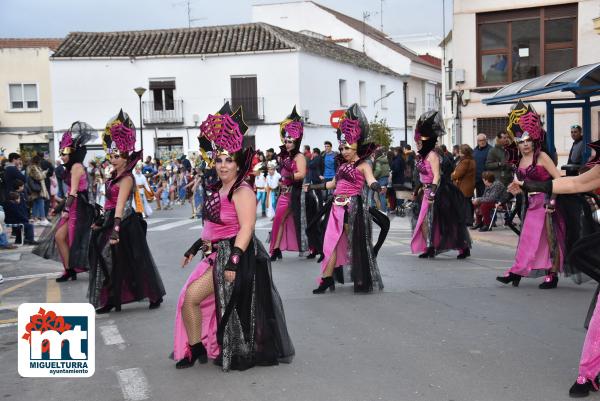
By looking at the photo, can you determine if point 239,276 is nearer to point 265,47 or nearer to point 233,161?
point 233,161

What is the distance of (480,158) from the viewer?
57.6 ft

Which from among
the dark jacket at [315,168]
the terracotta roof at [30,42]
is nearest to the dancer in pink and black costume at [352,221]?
the dark jacket at [315,168]

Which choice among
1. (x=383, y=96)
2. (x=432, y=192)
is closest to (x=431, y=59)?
(x=383, y=96)

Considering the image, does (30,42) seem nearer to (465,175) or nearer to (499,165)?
(465,175)

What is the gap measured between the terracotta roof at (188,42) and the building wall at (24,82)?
2.56 m

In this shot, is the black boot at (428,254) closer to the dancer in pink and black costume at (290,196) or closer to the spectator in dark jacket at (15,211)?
the dancer in pink and black costume at (290,196)

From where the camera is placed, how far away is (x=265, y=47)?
133 feet

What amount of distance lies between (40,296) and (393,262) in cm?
527

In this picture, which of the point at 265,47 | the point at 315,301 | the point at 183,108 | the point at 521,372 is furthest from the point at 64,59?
the point at 521,372

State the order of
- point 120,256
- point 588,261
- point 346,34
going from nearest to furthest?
point 588,261
point 120,256
point 346,34

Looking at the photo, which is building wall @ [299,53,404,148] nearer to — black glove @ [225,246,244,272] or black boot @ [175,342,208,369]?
black boot @ [175,342,208,369]

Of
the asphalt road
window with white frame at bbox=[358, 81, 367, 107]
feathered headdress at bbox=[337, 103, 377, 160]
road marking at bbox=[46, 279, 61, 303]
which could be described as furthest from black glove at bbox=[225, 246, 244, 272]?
window with white frame at bbox=[358, 81, 367, 107]

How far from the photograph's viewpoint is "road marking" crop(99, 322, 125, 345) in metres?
7.38

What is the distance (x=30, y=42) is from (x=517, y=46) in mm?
35834
